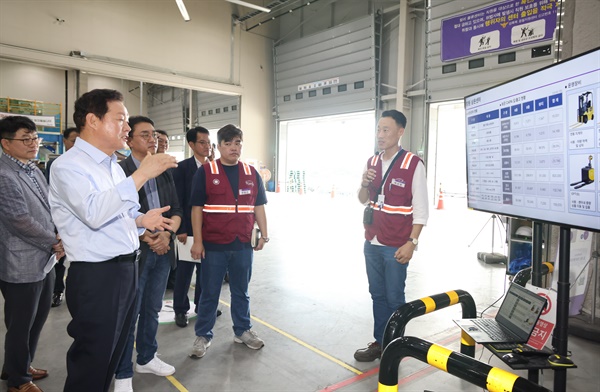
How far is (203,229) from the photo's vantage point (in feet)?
10.3

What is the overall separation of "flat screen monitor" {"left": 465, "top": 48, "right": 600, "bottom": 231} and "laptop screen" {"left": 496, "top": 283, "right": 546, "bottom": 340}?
13.5 inches

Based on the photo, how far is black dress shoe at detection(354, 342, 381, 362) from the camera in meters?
3.05

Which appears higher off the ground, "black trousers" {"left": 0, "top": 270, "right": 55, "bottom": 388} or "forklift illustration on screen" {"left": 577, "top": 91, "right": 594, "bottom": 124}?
"forklift illustration on screen" {"left": 577, "top": 91, "right": 594, "bottom": 124}

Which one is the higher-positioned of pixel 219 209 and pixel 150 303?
pixel 219 209

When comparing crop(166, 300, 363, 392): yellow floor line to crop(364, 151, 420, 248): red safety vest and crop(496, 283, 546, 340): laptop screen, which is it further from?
crop(496, 283, 546, 340): laptop screen

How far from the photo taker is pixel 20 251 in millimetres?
2369

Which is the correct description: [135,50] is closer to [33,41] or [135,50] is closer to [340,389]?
[33,41]

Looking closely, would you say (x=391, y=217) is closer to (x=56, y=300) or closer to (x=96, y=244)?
(x=96, y=244)

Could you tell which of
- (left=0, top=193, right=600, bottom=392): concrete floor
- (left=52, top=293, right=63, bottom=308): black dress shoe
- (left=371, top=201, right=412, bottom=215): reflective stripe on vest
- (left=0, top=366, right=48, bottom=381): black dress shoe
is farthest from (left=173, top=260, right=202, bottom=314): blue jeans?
(left=371, top=201, right=412, bottom=215): reflective stripe on vest

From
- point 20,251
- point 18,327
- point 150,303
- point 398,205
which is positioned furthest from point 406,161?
point 18,327

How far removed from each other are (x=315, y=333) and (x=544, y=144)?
105 inches

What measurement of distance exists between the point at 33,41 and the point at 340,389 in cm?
1131

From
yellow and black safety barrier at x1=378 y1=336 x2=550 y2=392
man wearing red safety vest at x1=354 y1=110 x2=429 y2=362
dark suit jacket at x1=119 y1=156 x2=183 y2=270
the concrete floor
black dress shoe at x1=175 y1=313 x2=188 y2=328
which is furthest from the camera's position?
black dress shoe at x1=175 y1=313 x2=188 y2=328

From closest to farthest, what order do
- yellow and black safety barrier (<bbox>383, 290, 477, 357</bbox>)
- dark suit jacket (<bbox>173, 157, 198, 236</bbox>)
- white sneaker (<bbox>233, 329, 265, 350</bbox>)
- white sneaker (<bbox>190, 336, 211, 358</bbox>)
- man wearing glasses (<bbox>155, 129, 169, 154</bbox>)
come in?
yellow and black safety barrier (<bbox>383, 290, 477, 357</bbox>) → white sneaker (<bbox>190, 336, 211, 358</bbox>) → white sneaker (<bbox>233, 329, 265, 350</bbox>) → dark suit jacket (<bbox>173, 157, 198, 236</bbox>) → man wearing glasses (<bbox>155, 129, 169, 154</bbox>)
